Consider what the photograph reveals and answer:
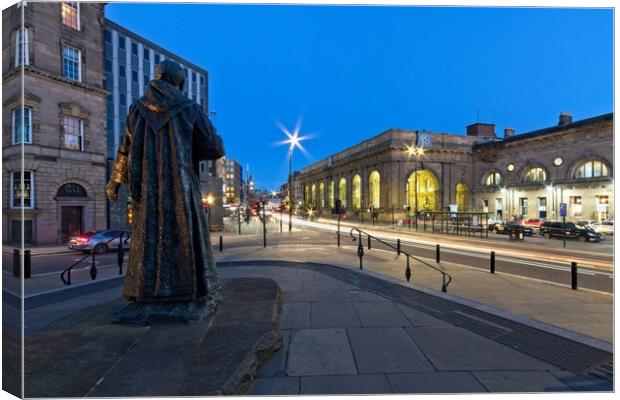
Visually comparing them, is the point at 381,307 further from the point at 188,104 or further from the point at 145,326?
the point at 188,104

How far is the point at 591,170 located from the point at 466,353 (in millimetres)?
49611

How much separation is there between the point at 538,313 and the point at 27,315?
10.2 m

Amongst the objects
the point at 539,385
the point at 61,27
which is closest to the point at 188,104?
the point at 539,385

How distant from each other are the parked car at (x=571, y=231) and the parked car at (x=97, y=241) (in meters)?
29.1

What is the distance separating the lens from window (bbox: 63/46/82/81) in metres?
20.1

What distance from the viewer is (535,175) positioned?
46438 mm

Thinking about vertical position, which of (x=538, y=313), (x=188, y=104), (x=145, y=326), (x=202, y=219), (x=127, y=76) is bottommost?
(x=538, y=313)

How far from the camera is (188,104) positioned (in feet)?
13.3

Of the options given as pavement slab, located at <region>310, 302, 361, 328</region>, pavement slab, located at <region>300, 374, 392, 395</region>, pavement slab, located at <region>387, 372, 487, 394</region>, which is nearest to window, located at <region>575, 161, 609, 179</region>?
pavement slab, located at <region>310, 302, 361, 328</region>

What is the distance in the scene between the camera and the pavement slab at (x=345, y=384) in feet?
10.6

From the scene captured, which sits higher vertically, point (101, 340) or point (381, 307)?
point (101, 340)

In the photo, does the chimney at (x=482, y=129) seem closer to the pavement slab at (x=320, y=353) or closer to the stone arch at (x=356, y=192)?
the stone arch at (x=356, y=192)

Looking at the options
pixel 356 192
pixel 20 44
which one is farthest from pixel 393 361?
pixel 356 192

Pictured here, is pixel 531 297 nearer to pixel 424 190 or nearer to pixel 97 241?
pixel 97 241
